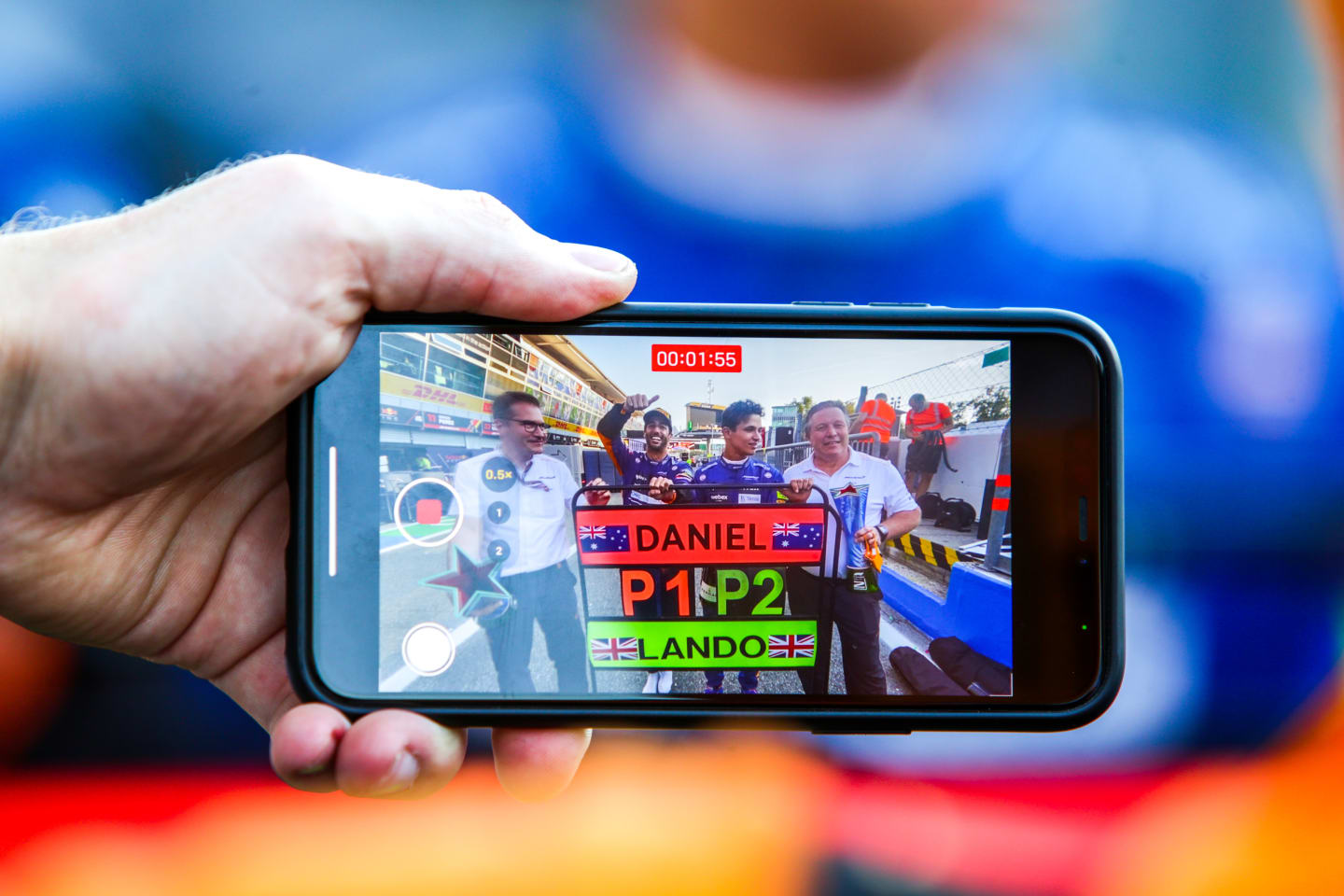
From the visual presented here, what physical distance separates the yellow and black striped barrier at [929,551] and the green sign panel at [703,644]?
166mm

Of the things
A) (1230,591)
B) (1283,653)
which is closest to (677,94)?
(1230,591)

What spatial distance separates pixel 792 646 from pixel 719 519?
202 millimetres

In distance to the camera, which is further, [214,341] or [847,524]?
[847,524]

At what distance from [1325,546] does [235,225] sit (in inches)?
81.8

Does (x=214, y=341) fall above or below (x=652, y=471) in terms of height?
above

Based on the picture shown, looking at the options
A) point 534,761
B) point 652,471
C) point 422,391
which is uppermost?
point 422,391

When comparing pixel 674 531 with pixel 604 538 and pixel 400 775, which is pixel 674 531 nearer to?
pixel 604 538

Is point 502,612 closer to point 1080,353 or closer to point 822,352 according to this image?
point 822,352

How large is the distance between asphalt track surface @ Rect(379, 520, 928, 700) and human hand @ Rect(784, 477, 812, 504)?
20cm

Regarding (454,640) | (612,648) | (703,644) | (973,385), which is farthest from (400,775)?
(973,385)

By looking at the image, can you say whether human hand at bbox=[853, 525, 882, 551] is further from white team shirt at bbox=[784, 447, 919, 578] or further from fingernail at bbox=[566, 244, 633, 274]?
fingernail at bbox=[566, 244, 633, 274]

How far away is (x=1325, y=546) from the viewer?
1312 mm

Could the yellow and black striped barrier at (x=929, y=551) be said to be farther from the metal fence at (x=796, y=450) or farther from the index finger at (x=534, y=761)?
the index finger at (x=534, y=761)

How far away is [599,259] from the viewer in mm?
830
